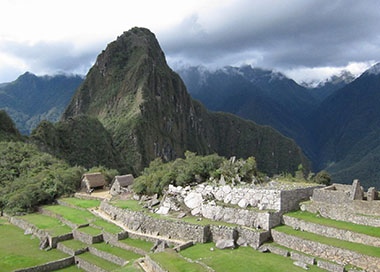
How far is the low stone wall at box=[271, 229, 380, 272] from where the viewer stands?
14.2 m

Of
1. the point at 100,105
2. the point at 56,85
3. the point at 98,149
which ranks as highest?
the point at 56,85

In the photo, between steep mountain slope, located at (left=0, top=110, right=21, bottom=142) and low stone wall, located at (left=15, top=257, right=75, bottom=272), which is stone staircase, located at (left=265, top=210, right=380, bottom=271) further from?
steep mountain slope, located at (left=0, top=110, right=21, bottom=142)

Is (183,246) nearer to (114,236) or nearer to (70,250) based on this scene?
(114,236)

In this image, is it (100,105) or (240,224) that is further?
(100,105)

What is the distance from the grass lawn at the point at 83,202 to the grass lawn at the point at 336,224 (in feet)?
54.2

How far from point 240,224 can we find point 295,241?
322cm

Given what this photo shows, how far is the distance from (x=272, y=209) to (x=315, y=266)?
4.30 meters

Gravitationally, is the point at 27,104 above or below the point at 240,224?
above

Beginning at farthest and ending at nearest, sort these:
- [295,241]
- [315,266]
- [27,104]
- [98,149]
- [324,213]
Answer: [27,104], [98,149], [324,213], [295,241], [315,266]

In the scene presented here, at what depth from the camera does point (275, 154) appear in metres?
177

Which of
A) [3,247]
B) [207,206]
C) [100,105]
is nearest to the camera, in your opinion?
[207,206]

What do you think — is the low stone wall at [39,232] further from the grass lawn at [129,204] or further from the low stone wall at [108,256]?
the grass lawn at [129,204]

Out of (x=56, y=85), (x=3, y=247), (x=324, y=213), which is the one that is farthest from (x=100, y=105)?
(x=324, y=213)

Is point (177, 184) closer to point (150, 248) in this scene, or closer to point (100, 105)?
point (150, 248)
